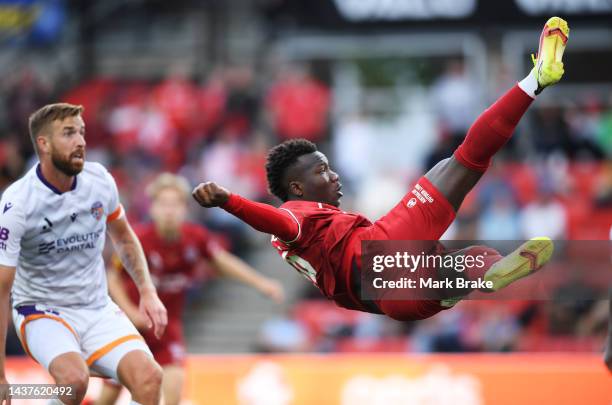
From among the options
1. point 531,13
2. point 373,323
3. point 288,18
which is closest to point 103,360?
point 373,323

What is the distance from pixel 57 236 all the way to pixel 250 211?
56.2 inches

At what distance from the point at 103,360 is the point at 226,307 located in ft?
26.4

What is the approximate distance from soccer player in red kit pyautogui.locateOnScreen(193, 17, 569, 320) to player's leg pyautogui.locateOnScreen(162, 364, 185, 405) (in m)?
2.47

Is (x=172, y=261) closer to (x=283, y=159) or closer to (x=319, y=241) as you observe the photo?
(x=283, y=159)

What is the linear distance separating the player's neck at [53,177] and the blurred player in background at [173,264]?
2.23m

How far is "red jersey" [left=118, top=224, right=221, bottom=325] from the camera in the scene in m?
9.12

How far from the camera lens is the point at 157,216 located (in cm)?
923

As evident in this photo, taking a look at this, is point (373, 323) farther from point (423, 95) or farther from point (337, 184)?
point (337, 184)

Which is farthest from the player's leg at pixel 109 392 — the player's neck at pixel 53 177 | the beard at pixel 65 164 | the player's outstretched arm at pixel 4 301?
the beard at pixel 65 164

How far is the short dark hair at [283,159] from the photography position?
716cm

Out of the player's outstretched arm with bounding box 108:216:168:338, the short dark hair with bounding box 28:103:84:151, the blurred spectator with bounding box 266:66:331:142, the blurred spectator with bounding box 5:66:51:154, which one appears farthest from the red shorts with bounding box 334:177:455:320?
the blurred spectator with bounding box 5:66:51:154

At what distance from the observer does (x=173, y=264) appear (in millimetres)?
9180

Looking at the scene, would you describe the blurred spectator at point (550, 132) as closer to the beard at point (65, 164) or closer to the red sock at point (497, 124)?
the red sock at point (497, 124)

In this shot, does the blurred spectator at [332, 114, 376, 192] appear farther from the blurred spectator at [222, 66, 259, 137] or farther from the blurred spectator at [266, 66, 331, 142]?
the blurred spectator at [222, 66, 259, 137]
